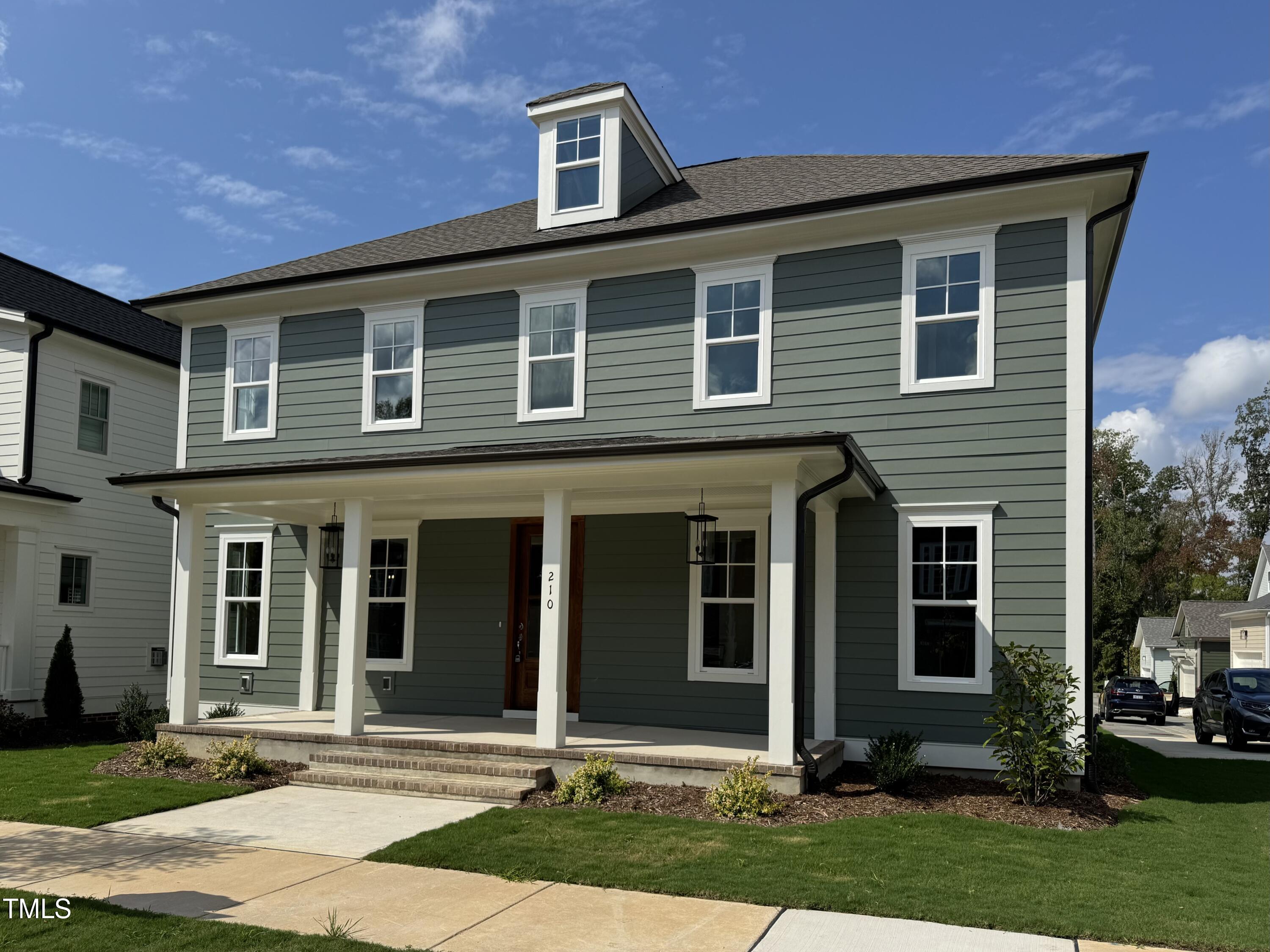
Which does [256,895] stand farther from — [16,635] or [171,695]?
[16,635]

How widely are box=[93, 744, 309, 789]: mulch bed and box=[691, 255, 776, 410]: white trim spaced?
6.04 m

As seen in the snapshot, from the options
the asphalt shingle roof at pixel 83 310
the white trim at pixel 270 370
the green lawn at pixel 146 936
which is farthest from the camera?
the asphalt shingle roof at pixel 83 310

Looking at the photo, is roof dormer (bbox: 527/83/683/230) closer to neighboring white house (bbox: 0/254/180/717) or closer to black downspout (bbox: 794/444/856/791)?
black downspout (bbox: 794/444/856/791)

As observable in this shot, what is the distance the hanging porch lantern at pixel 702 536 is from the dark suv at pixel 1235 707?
1162 cm

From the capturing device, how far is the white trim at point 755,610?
36.5 feet

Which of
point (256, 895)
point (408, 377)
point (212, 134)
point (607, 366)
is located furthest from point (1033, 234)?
point (212, 134)

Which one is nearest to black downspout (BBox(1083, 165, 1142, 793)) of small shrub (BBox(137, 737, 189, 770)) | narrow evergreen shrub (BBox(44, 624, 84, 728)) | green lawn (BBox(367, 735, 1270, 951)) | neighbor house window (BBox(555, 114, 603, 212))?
green lawn (BBox(367, 735, 1270, 951))

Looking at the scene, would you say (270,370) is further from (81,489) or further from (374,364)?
(81,489)

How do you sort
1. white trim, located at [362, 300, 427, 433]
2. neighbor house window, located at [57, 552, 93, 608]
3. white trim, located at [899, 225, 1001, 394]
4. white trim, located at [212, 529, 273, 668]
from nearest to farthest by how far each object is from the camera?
white trim, located at [899, 225, 1001, 394] → white trim, located at [362, 300, 427, 433] → white trim, located at [212, 529, 273, 668] → neighbor house window, located at [57, 552, 93, 608]

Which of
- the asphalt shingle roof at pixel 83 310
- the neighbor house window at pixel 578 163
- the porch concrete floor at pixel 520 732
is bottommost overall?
the porch concrete floor at pixel 520 732

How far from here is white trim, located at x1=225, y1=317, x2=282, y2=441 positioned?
13.9 meters

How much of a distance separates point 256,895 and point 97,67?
11.4m

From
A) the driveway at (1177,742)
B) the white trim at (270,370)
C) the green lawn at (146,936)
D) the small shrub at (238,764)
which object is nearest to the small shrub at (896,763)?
the green lawn at (146,936)

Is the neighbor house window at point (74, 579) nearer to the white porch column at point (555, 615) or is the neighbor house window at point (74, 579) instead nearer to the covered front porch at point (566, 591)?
the covered front porch at point (566, 591)
